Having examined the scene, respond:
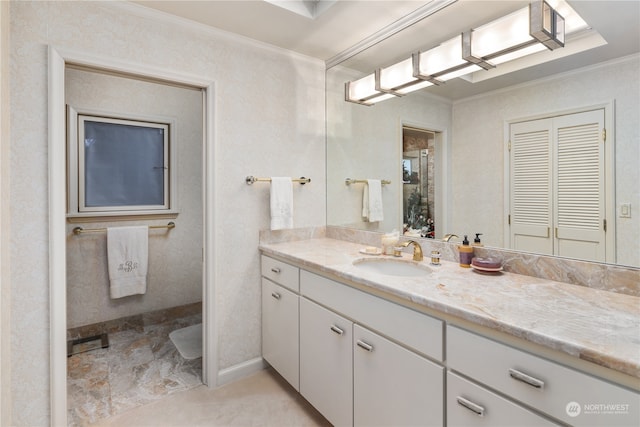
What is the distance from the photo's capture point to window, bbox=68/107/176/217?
2.54 meters

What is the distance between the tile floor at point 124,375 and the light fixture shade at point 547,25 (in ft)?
8.62

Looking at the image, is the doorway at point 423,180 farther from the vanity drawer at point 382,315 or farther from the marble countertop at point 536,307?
the vanity drawer at point 382,315

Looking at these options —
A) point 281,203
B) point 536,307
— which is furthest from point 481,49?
point 281,203

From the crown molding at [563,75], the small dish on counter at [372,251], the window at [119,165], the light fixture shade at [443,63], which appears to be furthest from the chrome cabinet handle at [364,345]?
the window at [119,165]

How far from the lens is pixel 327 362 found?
156cm

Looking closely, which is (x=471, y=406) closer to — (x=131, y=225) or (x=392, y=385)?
(x=392, y=385)

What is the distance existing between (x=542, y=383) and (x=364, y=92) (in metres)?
1.86

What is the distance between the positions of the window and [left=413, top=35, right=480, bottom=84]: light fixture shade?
92.5 inches

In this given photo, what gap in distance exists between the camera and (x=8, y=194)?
4.59 ft

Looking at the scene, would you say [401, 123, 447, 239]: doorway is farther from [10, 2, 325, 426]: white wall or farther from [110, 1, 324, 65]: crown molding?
[110, 1, 324, 65]: crown molding

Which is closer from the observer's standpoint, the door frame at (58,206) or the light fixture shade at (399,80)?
the door frame at (58,206)

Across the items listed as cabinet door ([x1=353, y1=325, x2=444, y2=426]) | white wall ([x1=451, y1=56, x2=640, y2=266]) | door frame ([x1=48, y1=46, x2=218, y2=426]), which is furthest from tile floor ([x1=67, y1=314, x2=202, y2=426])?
white wall ([x1=451, y1=56, x2=640, y2=266])

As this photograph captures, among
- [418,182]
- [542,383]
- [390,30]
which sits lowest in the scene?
[542,383]

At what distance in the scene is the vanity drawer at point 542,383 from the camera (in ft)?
2.31
